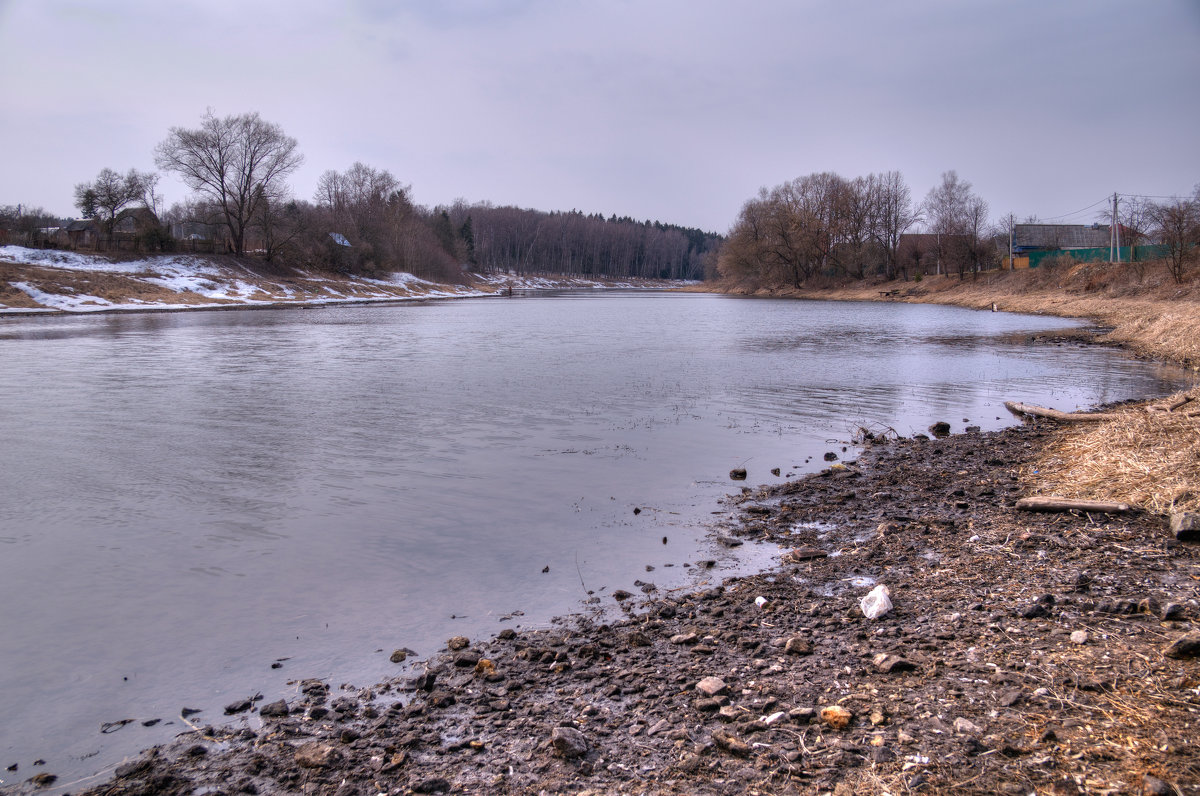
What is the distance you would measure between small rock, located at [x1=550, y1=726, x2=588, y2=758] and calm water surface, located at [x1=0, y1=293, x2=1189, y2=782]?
5.00 ft

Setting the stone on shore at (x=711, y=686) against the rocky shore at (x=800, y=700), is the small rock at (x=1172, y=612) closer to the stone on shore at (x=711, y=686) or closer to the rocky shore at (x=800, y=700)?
the rocky shore at (x=800, y=700)

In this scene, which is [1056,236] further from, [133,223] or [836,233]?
[133,223]

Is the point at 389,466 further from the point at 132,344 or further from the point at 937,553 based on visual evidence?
the point at 132,344

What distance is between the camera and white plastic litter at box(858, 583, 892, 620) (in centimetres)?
484

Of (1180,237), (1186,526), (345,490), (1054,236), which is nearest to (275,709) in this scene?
(345,490)

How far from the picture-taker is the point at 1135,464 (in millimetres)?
7281

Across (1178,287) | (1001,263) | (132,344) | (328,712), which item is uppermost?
(1001,263)

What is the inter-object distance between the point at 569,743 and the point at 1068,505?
560 centimetres

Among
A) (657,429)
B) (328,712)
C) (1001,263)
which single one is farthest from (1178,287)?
(328,712)

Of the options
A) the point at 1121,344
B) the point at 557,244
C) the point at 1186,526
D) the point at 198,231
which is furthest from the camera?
the point at 557,244

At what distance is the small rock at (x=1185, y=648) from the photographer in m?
3.69

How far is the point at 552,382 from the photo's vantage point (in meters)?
17.7

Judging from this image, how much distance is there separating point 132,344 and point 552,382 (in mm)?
17935

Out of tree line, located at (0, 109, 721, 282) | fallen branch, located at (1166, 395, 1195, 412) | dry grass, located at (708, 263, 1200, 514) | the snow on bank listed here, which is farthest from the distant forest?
fallen branch, located at (1166, 395, 1195, 412)
